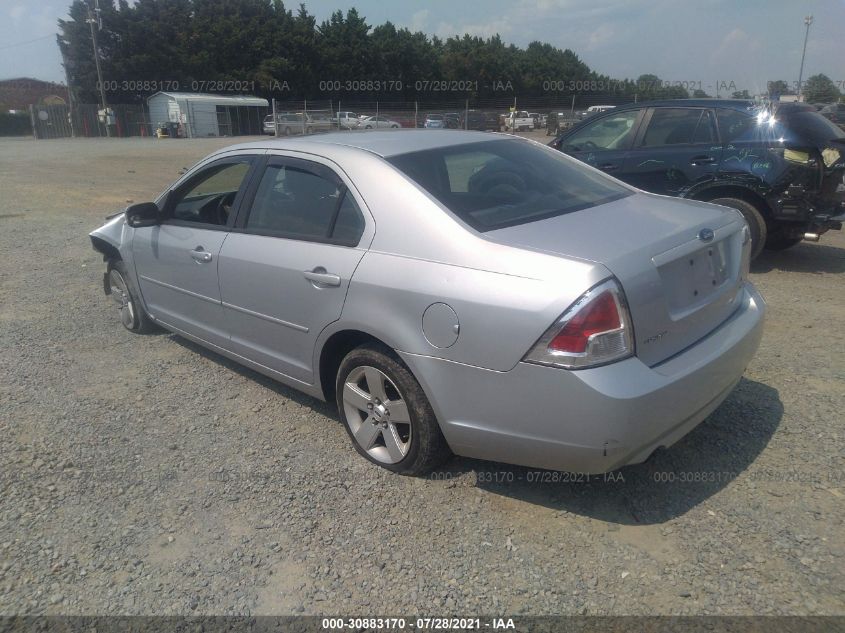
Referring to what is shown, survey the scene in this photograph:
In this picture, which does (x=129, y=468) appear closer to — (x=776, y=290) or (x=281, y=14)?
(x=776, y=290)

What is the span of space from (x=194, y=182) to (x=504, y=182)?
2213 millimetres

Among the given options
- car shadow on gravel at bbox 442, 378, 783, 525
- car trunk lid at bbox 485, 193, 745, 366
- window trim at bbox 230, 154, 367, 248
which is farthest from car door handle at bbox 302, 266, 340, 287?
car shadow on gravel at bbox 442, 378, 783, 525

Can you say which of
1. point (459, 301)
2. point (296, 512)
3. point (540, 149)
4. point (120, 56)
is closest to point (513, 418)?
point (459, 301)

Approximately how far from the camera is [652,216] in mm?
3162

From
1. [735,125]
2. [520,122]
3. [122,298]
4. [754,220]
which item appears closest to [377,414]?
[122,298]

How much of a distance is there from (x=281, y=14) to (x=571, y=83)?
2878cm

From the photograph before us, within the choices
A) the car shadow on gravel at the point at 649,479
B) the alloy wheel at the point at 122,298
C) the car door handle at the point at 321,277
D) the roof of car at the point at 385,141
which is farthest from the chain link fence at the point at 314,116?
the car shadow on gravel at the point at 649,479

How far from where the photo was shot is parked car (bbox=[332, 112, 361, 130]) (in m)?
35.5

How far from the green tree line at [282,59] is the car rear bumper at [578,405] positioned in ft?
152

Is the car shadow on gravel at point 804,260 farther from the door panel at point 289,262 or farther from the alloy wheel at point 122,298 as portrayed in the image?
the alloy wheel at point 122,298

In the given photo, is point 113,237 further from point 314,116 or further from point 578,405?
point 314,116

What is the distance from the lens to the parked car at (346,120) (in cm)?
3547

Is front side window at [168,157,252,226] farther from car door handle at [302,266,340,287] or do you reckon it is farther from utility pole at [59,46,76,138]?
utility pole at [59,46,76,138]

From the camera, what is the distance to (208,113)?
150ft
